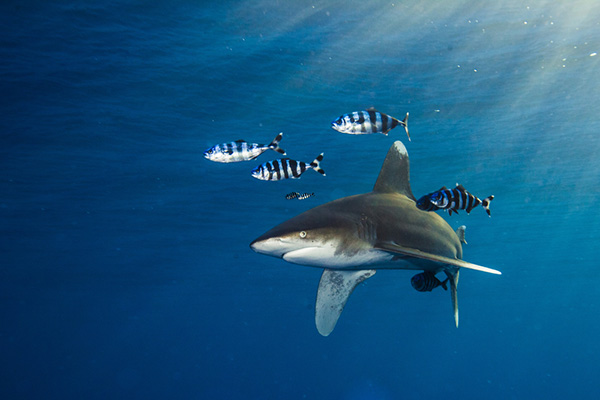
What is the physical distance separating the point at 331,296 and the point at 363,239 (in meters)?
1.53

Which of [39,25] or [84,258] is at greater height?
[39,25]

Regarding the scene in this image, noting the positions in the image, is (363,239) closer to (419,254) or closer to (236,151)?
(419,254)

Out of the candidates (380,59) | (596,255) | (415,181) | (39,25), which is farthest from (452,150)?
(596,255)

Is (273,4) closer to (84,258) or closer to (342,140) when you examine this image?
(342,140)

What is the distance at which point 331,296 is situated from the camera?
5820 mm

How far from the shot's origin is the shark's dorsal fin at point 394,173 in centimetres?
595

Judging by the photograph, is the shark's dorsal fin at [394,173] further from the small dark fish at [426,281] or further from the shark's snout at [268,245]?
the shark's snout at [268,245]

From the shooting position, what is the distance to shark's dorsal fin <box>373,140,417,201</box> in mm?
5953

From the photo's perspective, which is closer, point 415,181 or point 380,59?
point 380,59

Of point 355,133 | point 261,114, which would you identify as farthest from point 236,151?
point 261,114

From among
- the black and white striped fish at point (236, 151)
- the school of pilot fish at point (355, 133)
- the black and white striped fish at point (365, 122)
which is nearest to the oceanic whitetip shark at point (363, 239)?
the school of pilot fish at point (355, 133)

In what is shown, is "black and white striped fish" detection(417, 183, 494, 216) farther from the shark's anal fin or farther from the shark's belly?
the shark's anal fin

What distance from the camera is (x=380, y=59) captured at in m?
12.4

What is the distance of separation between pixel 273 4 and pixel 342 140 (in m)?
7.10
